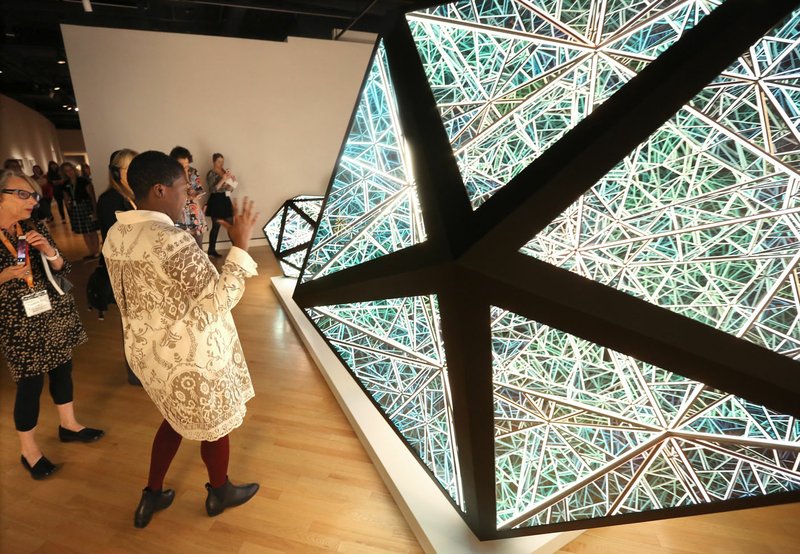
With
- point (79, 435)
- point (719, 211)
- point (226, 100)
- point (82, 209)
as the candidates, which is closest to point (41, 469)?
point (79, 435)

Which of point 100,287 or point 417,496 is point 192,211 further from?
point 417,496

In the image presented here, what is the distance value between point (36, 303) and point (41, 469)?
863 millimetres

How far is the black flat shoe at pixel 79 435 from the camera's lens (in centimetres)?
232

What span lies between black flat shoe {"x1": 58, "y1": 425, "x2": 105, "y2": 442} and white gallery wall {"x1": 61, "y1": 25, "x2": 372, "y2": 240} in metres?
4.73

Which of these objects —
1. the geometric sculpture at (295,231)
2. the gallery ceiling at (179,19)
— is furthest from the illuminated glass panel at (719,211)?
the gallery ceiling at (179,19)

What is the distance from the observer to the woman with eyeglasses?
1.80 metres

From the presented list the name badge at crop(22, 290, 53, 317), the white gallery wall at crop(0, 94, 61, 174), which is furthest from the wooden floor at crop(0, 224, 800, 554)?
the white gallery wall at crop(0, 94, 61, 174)

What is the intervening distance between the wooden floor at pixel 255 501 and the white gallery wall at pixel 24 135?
25.3 feet

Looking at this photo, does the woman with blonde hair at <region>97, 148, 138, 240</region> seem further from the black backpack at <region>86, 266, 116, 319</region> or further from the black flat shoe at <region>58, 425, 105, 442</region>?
the black flat shoe at <region>58, 425, 105, 442</region>

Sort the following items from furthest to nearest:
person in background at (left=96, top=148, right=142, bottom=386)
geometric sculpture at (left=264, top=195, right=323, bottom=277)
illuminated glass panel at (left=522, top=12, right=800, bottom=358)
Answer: geometric sculpture at (left=264, top=195, right=323, bottom=277) → person in background at (left=96, top=148, right=142, bottom=386) → illuminated glass panel at (left=522, top=12, right=800, bottom=358)

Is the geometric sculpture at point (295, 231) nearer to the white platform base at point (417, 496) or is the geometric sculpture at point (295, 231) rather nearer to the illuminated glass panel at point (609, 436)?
A: the white platform base at point (417, 496)

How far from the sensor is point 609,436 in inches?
48.1

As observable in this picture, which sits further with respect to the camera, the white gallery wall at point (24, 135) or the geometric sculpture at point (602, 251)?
the white gallery wall at point (24, 135)

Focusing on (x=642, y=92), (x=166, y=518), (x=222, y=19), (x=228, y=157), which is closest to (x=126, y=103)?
(x=228, y=157)
